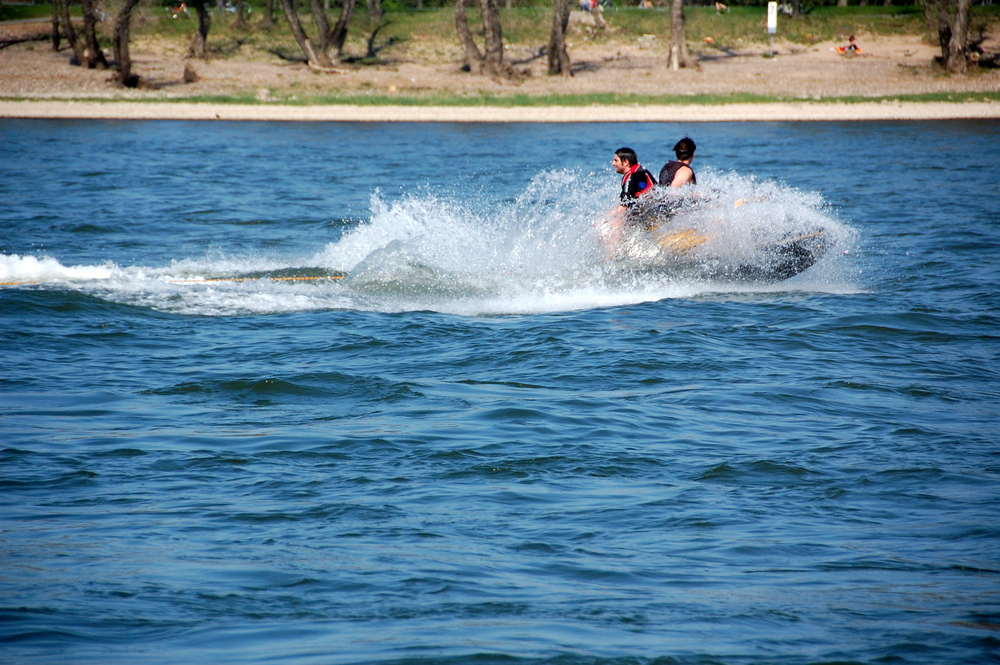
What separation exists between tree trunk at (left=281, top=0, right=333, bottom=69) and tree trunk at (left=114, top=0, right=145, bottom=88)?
6.65 m

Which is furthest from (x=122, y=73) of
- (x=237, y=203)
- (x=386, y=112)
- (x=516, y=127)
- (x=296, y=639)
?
(x=296, y=639)

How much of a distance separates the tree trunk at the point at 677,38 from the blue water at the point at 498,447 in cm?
3175

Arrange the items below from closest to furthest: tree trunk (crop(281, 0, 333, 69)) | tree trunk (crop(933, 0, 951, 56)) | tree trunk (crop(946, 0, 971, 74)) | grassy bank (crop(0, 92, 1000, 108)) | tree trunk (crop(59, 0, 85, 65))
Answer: grassy bank (crop(0, 92, 1000, 108)) → tree trunk (crop(946, 0, 971, 74)) → tree trunk (crop(933, 0, 951, 56)) → tree trunk (crop(59, 0, 85, 65)) → tree trunk (crop(281, 0, 333, 69))

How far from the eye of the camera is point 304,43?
4409 centimetres

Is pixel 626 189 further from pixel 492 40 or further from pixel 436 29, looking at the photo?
pixel 436 29

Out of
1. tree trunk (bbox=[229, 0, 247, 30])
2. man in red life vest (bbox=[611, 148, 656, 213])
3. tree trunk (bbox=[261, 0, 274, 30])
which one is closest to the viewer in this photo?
man in red life vest (bbox=[611, 148, 656, 213])

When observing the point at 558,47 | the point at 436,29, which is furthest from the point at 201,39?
the point at 558,47

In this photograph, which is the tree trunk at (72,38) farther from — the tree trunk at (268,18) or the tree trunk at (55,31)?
the tree trunk at (268,18)

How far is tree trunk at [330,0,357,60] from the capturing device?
45625mm

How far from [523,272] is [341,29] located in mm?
36511

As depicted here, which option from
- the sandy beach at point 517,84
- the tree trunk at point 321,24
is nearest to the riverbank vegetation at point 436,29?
the tree trunk at point 321,24

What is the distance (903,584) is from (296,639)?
269cm

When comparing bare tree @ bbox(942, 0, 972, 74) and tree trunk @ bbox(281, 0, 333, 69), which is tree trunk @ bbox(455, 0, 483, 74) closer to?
tree trunk @ bbox(281, 0, 333, 69)

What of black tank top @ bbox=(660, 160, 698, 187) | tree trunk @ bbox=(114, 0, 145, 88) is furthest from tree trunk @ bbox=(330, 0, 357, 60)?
black tank top @ bbox=(660, 160, 698, 187)
